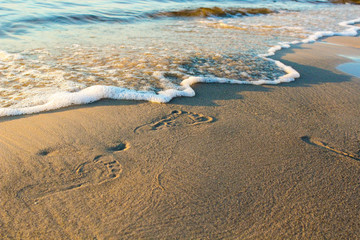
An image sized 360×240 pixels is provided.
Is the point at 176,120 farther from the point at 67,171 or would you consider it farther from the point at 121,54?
the point at 121,54

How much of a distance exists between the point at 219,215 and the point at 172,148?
30.6 inches

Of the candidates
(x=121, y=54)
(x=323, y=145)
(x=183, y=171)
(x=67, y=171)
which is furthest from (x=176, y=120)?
(x=121, y=54)

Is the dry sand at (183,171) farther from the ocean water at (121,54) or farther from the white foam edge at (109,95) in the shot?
the ocean water at (121,54)

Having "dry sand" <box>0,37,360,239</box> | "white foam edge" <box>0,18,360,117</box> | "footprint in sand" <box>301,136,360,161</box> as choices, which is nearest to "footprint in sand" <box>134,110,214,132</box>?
"dry sand" <box>0,37,360,239</box>

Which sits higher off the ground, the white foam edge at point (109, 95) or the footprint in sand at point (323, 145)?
the white foam edge at point (109, 95)

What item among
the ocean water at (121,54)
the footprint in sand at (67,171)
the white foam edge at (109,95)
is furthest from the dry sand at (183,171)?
the ocean water at (121,54)

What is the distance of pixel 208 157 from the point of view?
2.28 metres

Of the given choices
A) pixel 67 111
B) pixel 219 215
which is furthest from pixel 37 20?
pixel 219 215

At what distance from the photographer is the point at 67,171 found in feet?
6.75

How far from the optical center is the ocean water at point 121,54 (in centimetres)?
336

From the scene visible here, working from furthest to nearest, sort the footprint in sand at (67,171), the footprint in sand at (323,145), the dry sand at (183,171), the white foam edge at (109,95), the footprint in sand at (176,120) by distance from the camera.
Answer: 1. the white foam edge at (109,95)
2. the footprint in sand at (176,120)
3. the footprint in sand at (323,145)
4. the footprint in sand at (67,171)
5. the dry sand at (183,171)

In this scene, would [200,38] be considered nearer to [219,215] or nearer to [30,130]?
[30,130]

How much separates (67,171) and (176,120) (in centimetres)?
115

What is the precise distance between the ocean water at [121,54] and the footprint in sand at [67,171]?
0.94 metres
